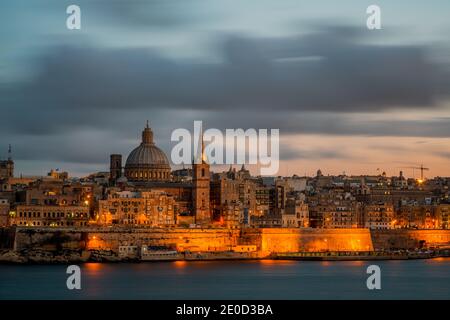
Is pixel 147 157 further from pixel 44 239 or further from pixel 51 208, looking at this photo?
pixel 44 239

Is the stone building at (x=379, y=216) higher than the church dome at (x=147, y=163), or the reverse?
the church dome at (x=147, y=163)

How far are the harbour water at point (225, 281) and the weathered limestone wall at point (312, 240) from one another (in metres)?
3.68

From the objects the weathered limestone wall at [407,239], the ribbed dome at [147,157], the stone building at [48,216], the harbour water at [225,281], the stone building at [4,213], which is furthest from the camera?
the ribbed dome at [147,157]

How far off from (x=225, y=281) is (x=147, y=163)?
24689mm

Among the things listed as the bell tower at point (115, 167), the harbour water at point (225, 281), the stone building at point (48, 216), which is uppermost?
the bell tower at point (115, 167)

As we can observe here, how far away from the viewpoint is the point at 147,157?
80.3 meters

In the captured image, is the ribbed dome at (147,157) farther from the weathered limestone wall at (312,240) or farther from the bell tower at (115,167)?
the weathered limestone wall at (312,240)

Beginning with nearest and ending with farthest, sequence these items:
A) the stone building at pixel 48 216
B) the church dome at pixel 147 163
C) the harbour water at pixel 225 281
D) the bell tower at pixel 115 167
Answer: the harbour water at pixel 225 281 < the stone building at pixel 48 216 < the church dome at pixel 147 163 < the bell tower at pixel 115 167

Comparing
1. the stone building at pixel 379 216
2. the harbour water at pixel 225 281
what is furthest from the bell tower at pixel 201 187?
the stone building at pixel 379 216

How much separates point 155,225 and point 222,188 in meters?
5.76

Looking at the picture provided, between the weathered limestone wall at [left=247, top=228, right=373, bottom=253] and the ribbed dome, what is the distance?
34.4 feet

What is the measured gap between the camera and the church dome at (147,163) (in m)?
79.9

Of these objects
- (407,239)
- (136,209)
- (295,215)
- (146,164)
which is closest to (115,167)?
(146,164)
